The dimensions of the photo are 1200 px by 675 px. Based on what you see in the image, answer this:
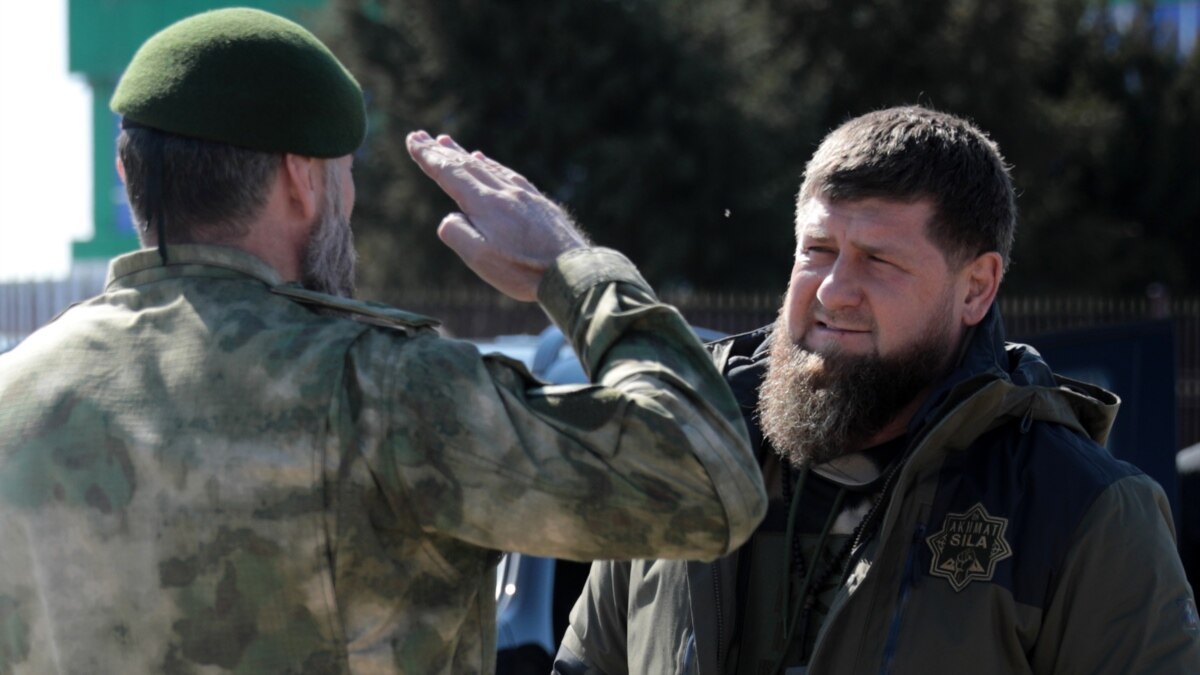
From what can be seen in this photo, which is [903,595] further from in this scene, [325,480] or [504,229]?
[325,480]

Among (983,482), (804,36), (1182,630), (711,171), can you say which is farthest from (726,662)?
(804,36)

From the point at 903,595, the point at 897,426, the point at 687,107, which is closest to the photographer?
the point at 903,595

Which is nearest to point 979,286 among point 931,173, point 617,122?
point 931,173

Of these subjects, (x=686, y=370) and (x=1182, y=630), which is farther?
(x=1182, y=630)

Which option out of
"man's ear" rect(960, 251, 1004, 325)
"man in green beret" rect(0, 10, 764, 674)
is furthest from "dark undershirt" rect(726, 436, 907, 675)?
"man in green beret" rect(0, 10, 764, 674)

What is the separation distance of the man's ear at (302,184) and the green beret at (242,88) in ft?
0.08

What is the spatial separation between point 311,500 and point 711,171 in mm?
17630

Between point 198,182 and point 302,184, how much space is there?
135mm

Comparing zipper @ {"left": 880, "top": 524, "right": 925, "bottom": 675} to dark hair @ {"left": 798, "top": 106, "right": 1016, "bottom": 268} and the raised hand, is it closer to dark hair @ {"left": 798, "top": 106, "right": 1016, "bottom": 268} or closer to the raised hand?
dark hair @ {"left": 798, "top": 106, "right": 1016, "bottom": 268}

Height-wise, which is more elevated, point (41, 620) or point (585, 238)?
point (585, 238)

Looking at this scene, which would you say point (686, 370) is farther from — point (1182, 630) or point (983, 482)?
point (1182, 630)

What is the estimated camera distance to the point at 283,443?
178 cm

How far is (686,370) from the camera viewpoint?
5.97 feet

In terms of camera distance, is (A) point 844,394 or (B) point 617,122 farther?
(B) point 617,122
